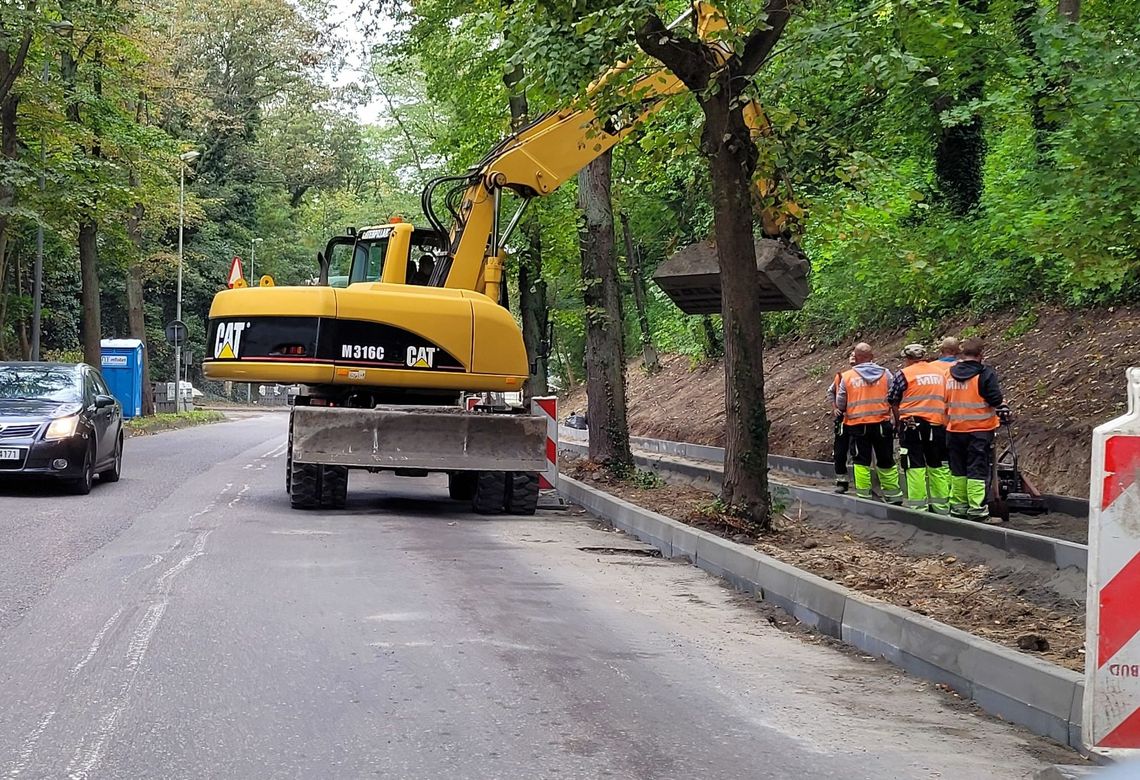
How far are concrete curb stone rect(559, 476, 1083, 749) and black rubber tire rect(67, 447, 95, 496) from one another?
779 centimetres

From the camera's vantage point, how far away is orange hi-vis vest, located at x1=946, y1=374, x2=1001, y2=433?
1248 cm

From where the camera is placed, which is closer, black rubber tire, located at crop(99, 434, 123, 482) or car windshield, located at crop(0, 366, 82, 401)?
car windshield, located at crop(0, 366, 82, 401)

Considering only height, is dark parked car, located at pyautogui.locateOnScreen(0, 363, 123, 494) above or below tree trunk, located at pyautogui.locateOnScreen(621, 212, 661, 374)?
below

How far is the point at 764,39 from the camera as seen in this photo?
11.9 metres

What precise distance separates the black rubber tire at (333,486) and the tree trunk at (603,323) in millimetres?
4587

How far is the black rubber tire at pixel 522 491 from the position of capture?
14523 mm

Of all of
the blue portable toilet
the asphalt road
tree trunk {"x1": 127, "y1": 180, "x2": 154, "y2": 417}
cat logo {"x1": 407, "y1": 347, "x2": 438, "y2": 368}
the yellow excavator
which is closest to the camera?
the asphalt road

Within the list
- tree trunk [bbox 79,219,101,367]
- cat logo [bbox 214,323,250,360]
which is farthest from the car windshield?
tree trunk [bbox 79,219,101,367]

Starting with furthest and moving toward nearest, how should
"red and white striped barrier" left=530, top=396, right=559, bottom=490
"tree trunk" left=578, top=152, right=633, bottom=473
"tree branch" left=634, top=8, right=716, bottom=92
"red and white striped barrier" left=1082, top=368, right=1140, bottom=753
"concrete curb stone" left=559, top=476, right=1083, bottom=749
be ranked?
"tree trunk" left=578, top=152, right=633, bottom=473
"red and white striped barrier" left=530, top=396, right=559, bottom=490
"tree branch" left=634, top=8, right=716, bottom=92
"concrete curb stone" left=559, top=476, right=1083, bottom=749
"red and white striped barrier" left=1082, top=368, right=1140, bottom=753

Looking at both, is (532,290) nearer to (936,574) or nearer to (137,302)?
(936,574)

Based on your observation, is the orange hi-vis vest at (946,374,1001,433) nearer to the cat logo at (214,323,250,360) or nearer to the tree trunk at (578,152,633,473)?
the tree trunk at (578,152,633,473)

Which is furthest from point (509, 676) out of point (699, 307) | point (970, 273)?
point (970, 273)

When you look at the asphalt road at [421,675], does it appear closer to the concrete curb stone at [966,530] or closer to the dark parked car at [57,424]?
the concrete curb stone at [966,530]

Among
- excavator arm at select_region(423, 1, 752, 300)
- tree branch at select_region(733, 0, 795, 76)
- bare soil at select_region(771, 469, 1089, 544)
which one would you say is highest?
tree branch at select_region(733, 0, 795, 76)
